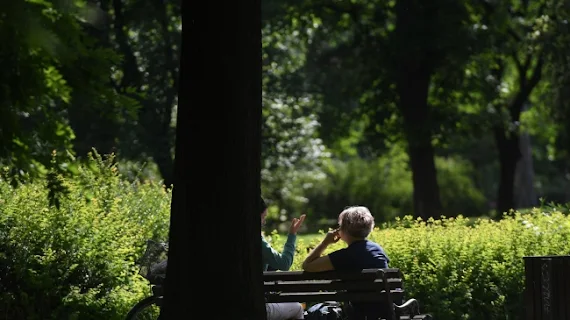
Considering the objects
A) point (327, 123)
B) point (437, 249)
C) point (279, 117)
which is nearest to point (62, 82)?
point (437, 249)

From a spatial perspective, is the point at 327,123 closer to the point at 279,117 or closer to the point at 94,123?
the point at 279,117

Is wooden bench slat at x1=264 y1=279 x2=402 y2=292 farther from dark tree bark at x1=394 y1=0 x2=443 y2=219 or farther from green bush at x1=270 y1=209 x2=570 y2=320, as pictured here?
dark tree bark at x1=394 y1=0 x2=443 y2=219

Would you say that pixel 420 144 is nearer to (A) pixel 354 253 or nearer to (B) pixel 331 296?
(A) pixel 354 253

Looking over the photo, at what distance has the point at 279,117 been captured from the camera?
28719 millimetres

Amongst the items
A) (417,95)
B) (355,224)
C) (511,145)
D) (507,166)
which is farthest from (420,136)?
(355,224)

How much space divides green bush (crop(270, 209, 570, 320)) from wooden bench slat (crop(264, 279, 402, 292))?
2360mm

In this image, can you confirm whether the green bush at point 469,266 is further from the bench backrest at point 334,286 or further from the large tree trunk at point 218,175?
the large tree trunk at point 218,175

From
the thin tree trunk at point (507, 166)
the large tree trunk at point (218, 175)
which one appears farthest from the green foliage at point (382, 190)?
the large tree trunk at point (218, 175)

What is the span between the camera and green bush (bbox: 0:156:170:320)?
1011 centimetres

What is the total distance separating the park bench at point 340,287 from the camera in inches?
334

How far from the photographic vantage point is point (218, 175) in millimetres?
8047

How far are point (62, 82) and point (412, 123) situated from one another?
1846 cm

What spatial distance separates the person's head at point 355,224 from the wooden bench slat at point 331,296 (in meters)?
0.55

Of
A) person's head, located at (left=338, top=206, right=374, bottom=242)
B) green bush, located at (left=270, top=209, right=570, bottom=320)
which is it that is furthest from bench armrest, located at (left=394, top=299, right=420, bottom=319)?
green bush, located at (left=270, top=209, right=570, bottom=320)
